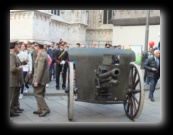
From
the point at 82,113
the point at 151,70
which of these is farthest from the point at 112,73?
the point at 151,70

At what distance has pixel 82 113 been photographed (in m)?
6.59

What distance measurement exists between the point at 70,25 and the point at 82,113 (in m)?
18.0

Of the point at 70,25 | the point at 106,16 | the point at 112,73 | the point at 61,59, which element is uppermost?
the point at 106,16

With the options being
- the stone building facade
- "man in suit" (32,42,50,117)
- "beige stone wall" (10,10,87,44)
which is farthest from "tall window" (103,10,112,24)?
"man in suit" (32,42,50,117)

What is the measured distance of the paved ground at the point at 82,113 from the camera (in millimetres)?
5895

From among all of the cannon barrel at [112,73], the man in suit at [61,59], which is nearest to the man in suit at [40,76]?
the cannon barrel at [112,73]

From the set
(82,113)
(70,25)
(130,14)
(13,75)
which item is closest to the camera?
(13,75)

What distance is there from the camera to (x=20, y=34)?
54.1 ft

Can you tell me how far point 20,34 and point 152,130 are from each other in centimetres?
1312

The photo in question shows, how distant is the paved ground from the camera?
19.3 feet

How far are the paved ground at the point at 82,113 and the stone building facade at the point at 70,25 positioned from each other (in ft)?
29.2

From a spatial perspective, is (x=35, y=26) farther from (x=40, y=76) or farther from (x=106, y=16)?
(x=106, y=16)
